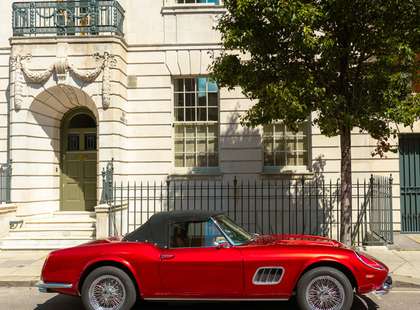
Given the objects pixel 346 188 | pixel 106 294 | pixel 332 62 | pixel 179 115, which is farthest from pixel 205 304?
pixel 179 115

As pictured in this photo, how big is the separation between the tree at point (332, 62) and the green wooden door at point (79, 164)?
6.18m

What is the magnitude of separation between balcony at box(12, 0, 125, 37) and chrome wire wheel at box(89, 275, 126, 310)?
855cm

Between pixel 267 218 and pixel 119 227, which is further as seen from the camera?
pixel 267 218

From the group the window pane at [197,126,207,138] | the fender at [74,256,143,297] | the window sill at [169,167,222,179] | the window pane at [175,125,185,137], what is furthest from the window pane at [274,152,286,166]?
the fender at [74,256,143,297]

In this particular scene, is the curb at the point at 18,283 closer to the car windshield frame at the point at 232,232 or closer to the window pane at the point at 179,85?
the car windshield frame at the point at 232,232

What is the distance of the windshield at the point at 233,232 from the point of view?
267 inches

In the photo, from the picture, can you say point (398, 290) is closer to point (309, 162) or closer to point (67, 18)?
point (309, 162)

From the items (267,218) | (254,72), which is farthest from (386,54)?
(267,218)

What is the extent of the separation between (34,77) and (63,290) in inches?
313

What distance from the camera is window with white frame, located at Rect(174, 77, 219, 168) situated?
1430 centimetres

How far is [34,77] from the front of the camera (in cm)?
1302

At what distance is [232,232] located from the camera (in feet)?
22.8

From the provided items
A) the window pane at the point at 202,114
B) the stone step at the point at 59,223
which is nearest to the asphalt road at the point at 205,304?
the stone step at the point at 59,223

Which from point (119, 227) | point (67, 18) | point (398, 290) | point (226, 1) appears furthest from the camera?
point (67, 18)
